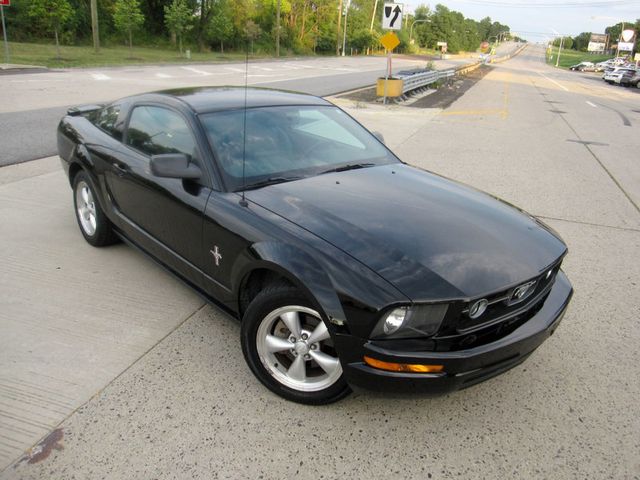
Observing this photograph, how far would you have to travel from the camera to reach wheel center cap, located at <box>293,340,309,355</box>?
255 centimetres

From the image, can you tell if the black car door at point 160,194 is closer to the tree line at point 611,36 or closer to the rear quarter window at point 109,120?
the rear quarter window at point 109,120

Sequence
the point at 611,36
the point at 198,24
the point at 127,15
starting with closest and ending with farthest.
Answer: the point at 127,15 < the point at 198,24 < the point at 611,36

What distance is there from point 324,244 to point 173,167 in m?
1.07

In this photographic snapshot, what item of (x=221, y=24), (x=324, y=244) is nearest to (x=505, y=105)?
(x=324, y=244)

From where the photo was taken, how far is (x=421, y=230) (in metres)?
2.68

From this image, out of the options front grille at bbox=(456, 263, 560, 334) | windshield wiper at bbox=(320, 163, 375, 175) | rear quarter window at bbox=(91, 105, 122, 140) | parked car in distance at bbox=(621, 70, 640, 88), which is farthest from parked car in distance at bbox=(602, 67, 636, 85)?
front grille at bbox=(456, 263, 560, 334)

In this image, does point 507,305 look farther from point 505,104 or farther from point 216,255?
point 505,104

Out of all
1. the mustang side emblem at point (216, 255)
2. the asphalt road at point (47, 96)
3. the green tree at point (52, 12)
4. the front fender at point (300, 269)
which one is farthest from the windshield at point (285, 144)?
the green tree at point (52, 12)

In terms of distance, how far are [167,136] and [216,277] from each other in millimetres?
1130

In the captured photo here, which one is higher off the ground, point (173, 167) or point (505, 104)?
point (173, 167)

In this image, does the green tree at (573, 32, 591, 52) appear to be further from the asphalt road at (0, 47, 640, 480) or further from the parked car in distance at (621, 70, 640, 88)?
the asphalt road at (0, 47, 640, 480)

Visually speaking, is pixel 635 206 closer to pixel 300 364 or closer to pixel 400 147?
pixel 400 147

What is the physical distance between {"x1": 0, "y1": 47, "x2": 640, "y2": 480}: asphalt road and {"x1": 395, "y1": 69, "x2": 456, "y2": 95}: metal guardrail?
47.6 ft

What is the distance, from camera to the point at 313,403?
8.63 feet
